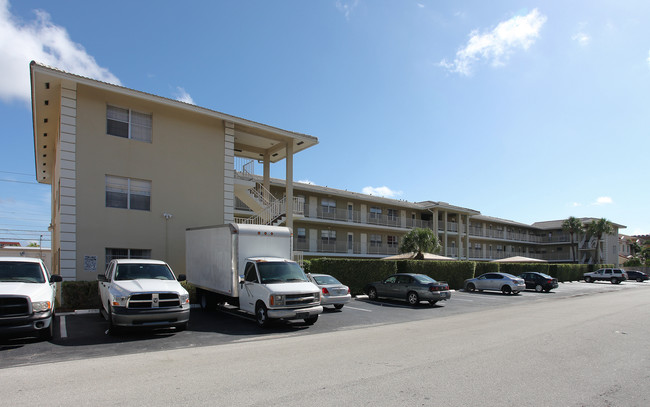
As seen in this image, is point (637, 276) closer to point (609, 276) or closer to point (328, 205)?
point (609, 276)

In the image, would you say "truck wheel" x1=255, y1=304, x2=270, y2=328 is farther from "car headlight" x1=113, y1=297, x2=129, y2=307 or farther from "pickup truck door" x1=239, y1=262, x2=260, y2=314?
"car headlight" x1=113, y1=297, x2=129, y2=307

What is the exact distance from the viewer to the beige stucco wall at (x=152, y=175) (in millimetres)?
15797

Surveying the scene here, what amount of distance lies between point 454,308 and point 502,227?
46290 mm

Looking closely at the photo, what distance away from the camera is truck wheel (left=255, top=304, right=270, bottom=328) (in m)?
11.5

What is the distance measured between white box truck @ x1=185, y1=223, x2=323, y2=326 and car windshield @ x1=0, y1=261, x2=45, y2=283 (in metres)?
4.87

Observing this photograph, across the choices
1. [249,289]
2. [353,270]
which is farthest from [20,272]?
[353,270]

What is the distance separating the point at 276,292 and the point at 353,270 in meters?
10.8

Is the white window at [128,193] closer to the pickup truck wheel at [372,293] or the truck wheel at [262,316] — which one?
the truck wheel at [262,316]

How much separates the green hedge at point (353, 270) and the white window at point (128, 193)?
8371 mm

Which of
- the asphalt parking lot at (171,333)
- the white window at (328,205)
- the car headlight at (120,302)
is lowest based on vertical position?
the asphalt parking lot at (171,333)

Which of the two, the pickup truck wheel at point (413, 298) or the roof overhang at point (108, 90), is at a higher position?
the roof overhang at point (108, 90)

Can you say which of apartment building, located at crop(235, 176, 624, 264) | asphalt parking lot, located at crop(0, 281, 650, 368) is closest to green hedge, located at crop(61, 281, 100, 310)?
asphalt parking lot, located at crop(0, 281, 650, 368)

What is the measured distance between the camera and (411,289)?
18734 millimetres

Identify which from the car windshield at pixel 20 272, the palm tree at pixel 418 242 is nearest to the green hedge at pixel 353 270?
the palm tree at pixel 418 242
